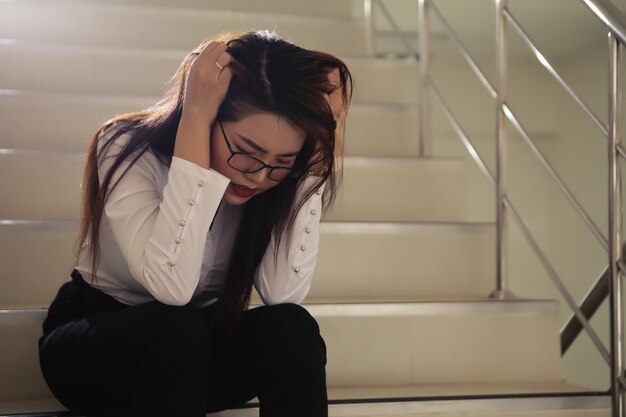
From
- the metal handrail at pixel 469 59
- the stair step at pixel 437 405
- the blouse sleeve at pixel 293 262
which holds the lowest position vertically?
the stair step at pixel 437 405

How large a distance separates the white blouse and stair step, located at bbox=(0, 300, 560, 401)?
0.77ft

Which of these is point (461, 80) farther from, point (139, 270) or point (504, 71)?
point (139, 270)

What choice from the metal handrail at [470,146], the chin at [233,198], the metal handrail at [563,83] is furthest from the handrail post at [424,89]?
the chin at [233,198]

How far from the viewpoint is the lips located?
1137 mm

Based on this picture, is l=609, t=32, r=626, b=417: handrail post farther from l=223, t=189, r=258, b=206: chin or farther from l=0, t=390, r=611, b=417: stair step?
l=223, t=189, r=258, b=206: chin

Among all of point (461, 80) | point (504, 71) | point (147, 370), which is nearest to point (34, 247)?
point (147, 370)

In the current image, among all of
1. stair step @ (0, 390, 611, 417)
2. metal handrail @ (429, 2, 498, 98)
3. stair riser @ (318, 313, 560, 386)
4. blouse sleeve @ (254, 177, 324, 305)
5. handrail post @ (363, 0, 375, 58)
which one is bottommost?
stair step @ (0, 390, 611, 417)

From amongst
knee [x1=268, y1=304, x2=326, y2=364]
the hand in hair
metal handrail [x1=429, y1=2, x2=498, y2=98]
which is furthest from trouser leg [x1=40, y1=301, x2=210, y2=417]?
metal handrail [x1=429, y1=2, x2=498, y2=98]

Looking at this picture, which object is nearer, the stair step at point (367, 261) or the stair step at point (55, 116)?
the stair step at point (367, 261)

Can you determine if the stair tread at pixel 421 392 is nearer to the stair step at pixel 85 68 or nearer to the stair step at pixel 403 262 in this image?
the stair step at pixel 403 262

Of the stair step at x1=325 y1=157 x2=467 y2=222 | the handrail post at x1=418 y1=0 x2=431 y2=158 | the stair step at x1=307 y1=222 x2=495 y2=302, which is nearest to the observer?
the stair step at x1=307 y1=222 x2=495 y2=302

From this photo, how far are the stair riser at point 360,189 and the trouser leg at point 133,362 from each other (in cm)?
60

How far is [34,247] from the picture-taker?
5.02ft

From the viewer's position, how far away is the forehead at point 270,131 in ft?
3.51
